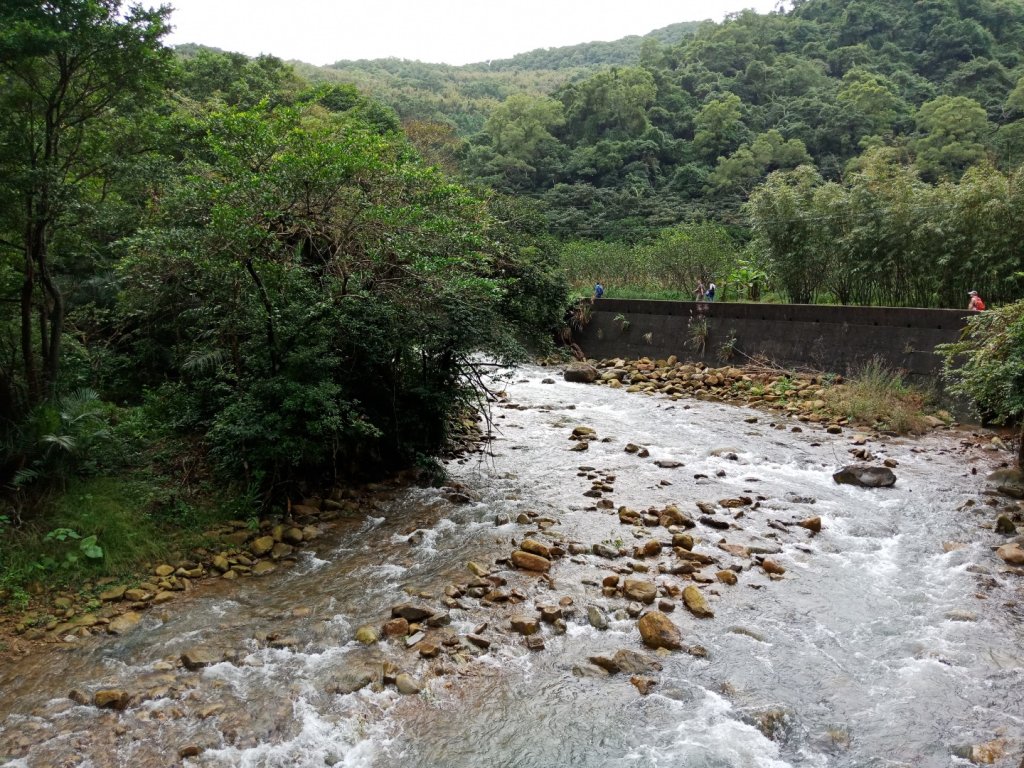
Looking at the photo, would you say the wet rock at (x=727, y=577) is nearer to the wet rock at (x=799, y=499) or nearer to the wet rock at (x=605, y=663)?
the wet rock at (x=605, y=663)

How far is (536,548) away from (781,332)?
12998 millimetres

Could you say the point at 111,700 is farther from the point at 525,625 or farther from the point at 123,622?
the point at 525,625

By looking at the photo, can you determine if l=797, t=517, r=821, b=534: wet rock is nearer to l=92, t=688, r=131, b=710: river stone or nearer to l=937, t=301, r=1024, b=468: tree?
l=937, t=301, r=1024, b=468: tree

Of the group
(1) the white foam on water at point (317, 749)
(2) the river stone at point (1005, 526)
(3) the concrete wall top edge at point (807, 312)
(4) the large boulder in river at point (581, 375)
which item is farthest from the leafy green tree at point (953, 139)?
(1) the white foam on water at point (317, 749)

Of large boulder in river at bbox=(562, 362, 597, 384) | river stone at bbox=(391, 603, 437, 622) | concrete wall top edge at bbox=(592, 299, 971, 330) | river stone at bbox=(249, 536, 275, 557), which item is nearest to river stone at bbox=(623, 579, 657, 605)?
river stone at bbox=(391, 603, 437, 622)

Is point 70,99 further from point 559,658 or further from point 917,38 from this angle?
point 917,38

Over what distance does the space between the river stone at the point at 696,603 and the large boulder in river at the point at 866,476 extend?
15.1 feet

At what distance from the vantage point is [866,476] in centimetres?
967

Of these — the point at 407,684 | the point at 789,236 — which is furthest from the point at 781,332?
the point at 407,684

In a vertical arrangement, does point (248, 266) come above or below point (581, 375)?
above

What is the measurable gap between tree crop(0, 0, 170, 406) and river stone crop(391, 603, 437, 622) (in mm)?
4631

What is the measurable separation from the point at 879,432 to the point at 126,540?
39.8 ft

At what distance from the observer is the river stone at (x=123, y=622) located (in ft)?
18.6

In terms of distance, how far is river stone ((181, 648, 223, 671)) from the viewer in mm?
5160
